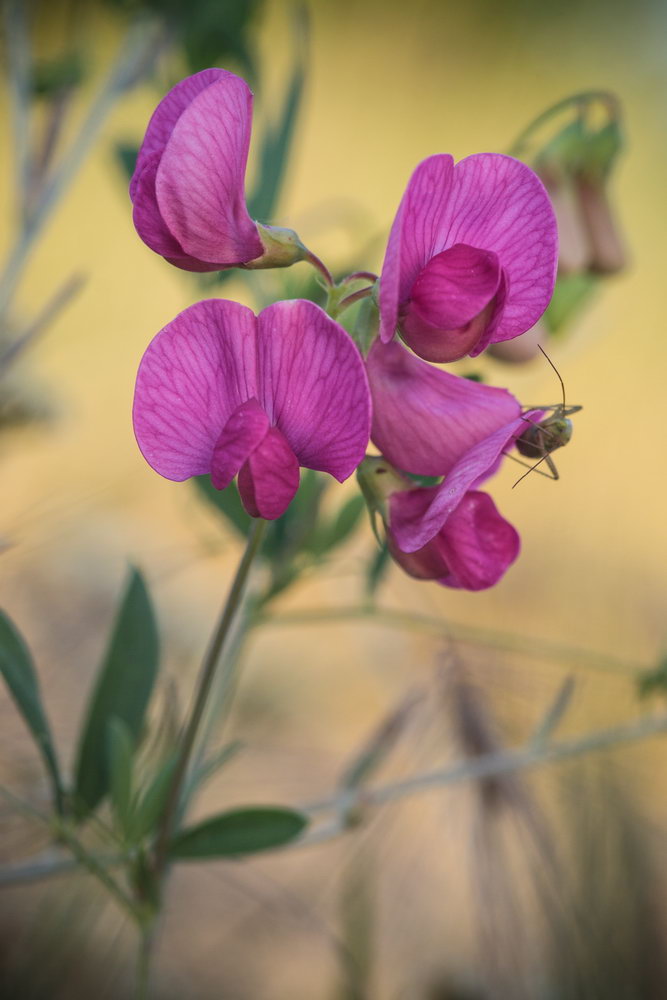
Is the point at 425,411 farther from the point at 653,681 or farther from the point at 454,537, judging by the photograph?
the point at 653,681

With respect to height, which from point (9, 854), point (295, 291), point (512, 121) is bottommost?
point (9, 854)

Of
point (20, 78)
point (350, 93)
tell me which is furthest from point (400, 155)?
point (20, 78)

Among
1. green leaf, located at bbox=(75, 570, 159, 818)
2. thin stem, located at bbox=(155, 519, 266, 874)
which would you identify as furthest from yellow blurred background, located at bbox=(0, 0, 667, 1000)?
thin stem, located at bbox=(155, 519, 266, 874)

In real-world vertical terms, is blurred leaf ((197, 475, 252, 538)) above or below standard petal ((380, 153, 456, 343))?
below

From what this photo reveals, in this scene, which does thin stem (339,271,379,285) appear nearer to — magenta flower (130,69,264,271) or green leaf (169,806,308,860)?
magenta flower (130,69,264,271)

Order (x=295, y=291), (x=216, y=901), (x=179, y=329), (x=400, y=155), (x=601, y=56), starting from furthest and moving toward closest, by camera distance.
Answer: (x=400, y=155) → (x=601, y=56) → (x=216, y=901) → (x=295, y=291) → (x=179, y=329)

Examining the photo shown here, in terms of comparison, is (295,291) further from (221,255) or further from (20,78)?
(20,78)
